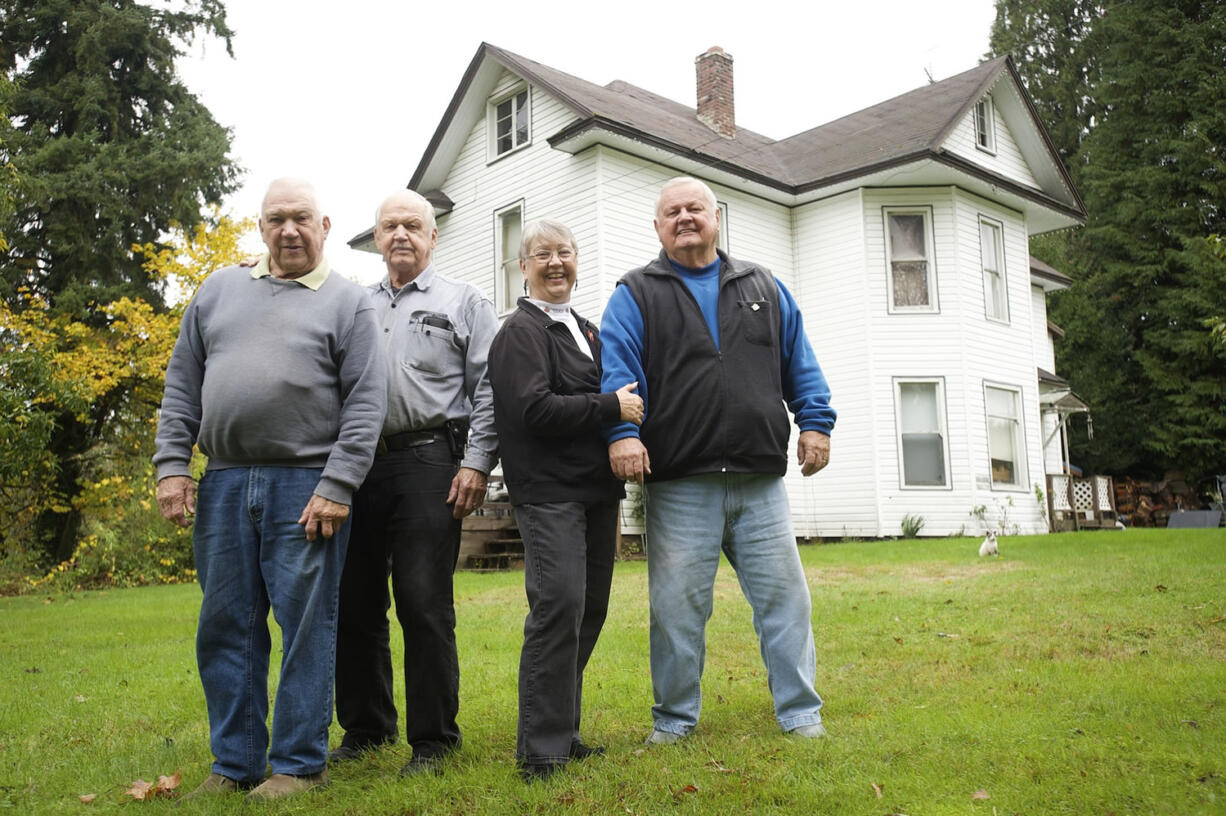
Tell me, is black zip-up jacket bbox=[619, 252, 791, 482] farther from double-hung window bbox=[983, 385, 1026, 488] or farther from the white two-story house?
double-hung window bbox=[983, 385, 1026, 488]

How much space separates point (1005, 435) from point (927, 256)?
3.42m

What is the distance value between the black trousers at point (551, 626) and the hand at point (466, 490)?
192 mm

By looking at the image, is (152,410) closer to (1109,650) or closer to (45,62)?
(45,62)

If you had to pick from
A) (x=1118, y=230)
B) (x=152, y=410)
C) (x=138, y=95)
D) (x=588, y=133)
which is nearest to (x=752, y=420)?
(x=588, y=133)

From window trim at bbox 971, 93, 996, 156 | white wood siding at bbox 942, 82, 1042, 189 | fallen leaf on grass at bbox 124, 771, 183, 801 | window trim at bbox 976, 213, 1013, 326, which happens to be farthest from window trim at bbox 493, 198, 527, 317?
fallen leaf on grass at bbox 124, 771, 183, 801

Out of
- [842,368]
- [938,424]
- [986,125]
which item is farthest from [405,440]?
[986,125]

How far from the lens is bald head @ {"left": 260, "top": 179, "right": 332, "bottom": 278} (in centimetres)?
378

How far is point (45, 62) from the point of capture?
2259cm

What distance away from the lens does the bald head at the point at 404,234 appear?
4.21 metres

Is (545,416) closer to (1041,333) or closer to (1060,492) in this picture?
(1060,492)

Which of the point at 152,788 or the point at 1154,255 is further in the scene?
the point at 1154,255

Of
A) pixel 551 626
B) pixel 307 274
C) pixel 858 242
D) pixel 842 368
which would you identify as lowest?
pixel 551 626

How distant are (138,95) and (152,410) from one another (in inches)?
350

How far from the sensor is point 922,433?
17.2 m
